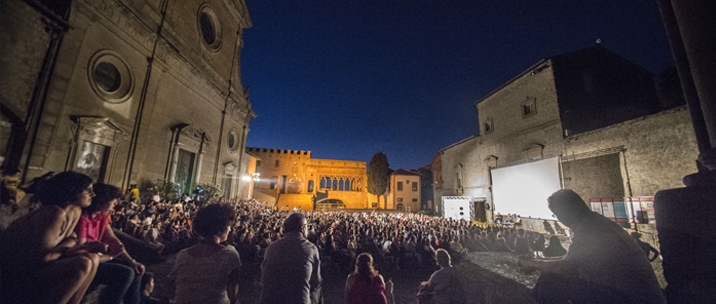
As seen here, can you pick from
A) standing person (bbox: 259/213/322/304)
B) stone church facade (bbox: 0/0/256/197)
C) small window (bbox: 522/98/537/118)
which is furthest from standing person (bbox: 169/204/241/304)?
small window (bbox: 522/98/537/118)

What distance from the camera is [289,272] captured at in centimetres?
266

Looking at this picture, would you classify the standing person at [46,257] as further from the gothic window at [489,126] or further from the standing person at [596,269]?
the gothic window at [489,126]

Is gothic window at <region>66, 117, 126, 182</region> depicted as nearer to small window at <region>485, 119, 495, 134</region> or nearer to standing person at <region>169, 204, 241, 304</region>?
standing person at <region>169, 204, 241, 304</region>

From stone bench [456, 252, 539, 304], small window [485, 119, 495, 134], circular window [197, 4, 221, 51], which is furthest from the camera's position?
small window [485, 119, 495, 134]

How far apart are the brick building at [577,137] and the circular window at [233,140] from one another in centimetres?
2079

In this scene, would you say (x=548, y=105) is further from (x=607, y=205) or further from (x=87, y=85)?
(x=87, y=85)

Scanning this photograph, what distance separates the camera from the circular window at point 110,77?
9.53 meters

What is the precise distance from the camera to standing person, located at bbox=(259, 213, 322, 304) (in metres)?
2.64

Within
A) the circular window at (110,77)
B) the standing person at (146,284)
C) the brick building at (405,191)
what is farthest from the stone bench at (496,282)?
the brick building at (405,191)

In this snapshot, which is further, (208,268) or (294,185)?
(294,185)

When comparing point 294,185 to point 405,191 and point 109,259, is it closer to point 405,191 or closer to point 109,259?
point 405,191

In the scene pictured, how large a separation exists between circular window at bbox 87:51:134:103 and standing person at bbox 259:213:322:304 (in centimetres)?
1196

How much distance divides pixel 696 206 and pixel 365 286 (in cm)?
318

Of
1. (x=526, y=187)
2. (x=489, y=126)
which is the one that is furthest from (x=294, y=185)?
Answer: (x=526, y=187)
